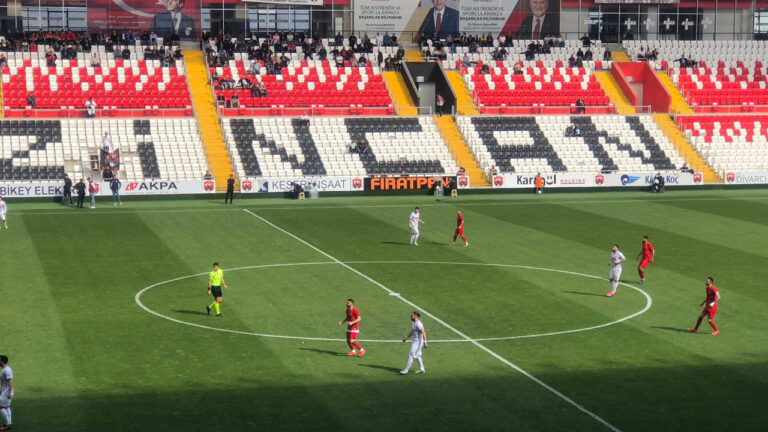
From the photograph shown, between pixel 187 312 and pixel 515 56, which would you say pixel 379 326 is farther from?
pixel 515 56

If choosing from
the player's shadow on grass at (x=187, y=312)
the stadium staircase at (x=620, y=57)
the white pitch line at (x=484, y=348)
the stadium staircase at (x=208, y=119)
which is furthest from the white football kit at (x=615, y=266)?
the stadium staircase at (x=620, y=57)

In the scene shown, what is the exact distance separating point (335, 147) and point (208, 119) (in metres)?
8.60

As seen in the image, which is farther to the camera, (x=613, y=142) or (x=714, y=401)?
(x=613, y=142)

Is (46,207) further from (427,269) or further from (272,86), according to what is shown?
(427,269)

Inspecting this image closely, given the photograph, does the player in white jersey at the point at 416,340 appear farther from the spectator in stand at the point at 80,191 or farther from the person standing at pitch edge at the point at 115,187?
the person standing at pitch edge at the point at 115,187

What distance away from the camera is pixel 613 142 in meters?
74.2

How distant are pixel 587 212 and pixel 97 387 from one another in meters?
36.8

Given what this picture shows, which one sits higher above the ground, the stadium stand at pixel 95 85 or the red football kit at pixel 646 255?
the stadium stand at pixel 95 85

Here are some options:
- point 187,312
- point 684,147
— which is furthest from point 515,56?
point 187,312

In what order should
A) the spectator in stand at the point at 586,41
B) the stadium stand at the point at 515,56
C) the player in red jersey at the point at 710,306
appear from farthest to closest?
1. the spectator in stand at the point at 586,41
2. the stadium stand at the point at 515,56
3. the player in red jersey at the point at 710,306

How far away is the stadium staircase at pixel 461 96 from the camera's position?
7700 centimetres

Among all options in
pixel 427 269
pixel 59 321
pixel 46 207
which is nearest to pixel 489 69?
pixel 46 207

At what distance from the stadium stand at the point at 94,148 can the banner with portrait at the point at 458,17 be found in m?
19.7

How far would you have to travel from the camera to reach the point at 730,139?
76.6 metres
